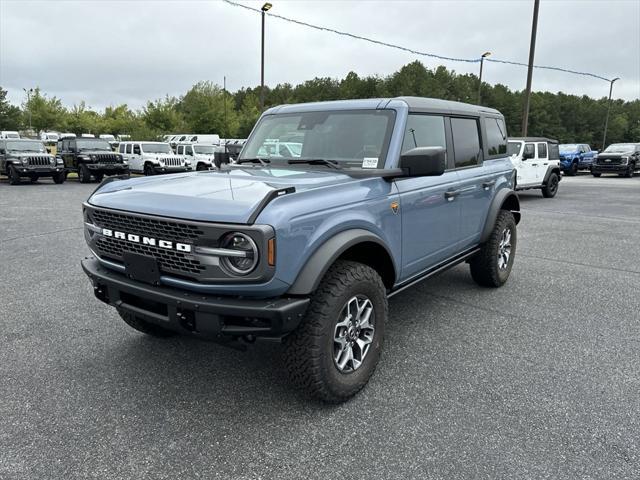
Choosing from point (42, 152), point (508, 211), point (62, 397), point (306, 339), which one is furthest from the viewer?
point (42, 152)

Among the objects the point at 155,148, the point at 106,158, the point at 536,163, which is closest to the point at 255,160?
the point at 536,163

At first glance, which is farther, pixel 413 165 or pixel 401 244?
pixel 401 244

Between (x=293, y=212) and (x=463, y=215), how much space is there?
2.26m

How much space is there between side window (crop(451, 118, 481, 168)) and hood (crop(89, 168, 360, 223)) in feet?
5.14

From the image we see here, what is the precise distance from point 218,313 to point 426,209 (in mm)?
1914

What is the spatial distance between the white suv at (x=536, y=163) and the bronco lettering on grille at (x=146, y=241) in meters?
12.8

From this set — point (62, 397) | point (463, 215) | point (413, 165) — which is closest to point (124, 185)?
point (62, 397)

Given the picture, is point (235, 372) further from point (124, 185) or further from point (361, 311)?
point (124, 185)

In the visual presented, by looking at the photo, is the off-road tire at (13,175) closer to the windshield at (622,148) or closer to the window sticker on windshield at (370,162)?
the window sticker on windshield at (370,162)

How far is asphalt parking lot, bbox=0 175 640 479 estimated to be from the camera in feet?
7.72

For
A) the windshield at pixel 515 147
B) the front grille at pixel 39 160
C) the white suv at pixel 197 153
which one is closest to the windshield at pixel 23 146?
the front grille at pixel 39 160

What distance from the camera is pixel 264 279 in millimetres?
2379

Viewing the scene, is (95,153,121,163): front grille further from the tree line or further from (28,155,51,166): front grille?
the tree line

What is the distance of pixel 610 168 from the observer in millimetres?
24766
